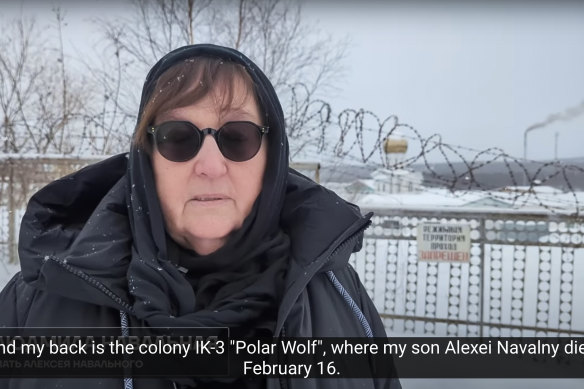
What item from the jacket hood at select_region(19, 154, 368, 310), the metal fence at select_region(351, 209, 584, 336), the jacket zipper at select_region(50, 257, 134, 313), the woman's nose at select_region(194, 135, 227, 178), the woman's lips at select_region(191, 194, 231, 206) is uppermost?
the woman's nose at select_region(194, 135, 227, 178)

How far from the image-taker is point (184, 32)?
8.70 metres

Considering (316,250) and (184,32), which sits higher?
(184,32)

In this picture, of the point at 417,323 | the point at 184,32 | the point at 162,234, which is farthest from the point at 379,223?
the point at 184,32

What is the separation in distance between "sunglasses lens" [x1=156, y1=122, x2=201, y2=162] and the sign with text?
378 centimetres

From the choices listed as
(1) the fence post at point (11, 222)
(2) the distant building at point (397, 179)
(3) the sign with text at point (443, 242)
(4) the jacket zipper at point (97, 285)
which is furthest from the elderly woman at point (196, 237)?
(1) the fence post at point (11, 222)

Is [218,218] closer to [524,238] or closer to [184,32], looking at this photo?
[524,238]

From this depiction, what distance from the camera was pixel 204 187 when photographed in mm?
1358

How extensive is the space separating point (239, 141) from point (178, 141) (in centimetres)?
19

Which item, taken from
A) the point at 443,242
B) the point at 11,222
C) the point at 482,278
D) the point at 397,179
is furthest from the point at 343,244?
the point at 11,222

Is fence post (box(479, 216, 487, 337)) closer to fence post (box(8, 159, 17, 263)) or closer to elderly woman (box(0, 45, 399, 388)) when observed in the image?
elderly woman (box(0, 45, 399, 388))

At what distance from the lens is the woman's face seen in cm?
136

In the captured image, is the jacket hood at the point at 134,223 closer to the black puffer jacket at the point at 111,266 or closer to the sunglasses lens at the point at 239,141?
the black puffer jacket at the point at 111,266

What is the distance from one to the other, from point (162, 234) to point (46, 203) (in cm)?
46

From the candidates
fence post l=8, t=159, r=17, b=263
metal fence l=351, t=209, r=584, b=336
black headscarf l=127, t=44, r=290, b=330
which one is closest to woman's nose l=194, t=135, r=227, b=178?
black headscarf l=127, t=44, r=290, b=330
